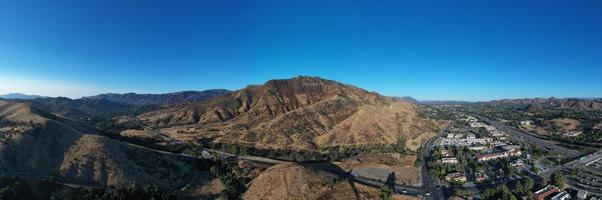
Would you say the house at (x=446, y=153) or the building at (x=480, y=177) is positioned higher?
the house at (x=446, y=153)

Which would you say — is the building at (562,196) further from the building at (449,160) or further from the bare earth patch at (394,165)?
the building at (449,160)

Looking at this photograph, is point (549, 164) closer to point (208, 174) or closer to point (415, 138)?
point (415, 138)

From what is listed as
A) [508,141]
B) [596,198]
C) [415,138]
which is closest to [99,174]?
[596,198]

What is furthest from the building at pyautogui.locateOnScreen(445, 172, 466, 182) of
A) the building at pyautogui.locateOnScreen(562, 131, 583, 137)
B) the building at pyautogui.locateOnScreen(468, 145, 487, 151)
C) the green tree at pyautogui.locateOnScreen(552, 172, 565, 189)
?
the building at pyautogui.locateOnScreen(562, 131, 583, 137)

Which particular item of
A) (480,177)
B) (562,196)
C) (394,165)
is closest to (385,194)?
(394,165)

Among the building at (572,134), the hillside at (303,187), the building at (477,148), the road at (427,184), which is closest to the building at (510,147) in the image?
the building at (477,148)

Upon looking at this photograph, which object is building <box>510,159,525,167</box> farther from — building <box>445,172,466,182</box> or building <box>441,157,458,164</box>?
building <box>445,172,466,182</box>

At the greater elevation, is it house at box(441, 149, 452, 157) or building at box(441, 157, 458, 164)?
house at box(441, 149, 452, 157)

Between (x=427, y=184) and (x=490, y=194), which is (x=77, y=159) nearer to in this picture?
(x=427, y=184)
